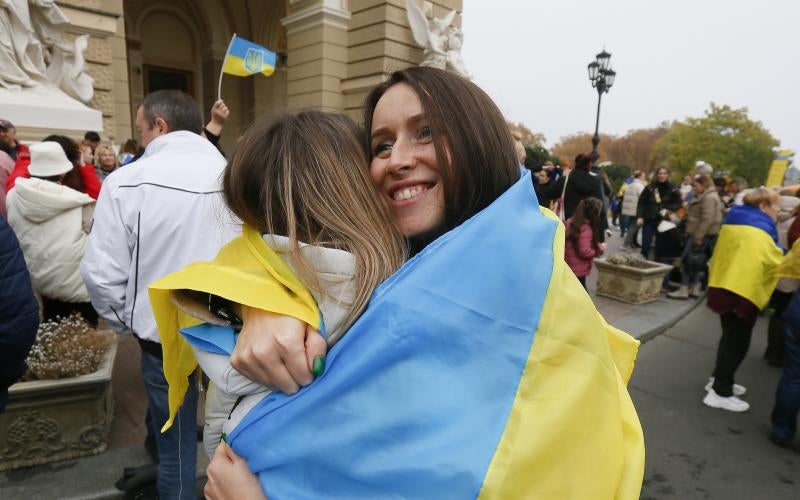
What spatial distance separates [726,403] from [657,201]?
5.90m

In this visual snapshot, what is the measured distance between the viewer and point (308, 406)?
867 mm

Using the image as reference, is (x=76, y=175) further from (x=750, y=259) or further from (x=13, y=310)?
(x=750, y=259)

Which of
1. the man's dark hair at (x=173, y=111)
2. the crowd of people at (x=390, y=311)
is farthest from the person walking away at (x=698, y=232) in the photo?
the crowd of people at (x=390, y=311)

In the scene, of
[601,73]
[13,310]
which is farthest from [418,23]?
[13,310]

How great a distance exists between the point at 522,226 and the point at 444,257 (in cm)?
18

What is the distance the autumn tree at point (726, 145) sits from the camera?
4412 cm

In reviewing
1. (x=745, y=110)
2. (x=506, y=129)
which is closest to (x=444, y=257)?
(x=506, y=129)

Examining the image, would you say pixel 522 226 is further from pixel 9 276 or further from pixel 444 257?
pixel 9 276

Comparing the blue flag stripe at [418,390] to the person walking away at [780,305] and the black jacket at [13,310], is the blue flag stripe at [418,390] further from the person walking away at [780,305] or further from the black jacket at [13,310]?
the person walking away at [780,305]

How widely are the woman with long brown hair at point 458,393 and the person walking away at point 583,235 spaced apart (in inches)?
210

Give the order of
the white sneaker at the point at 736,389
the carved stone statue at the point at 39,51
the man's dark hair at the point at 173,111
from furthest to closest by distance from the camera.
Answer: the carved stone statue at the point at 39,51 → the white sneaker at the point at 736,389 → the man's dark hair at the point at 173,111

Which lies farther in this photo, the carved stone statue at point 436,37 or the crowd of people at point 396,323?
the carved stone statue at point 436,37

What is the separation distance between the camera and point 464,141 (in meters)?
1.18

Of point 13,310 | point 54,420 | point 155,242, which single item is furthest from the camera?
point 54,420
